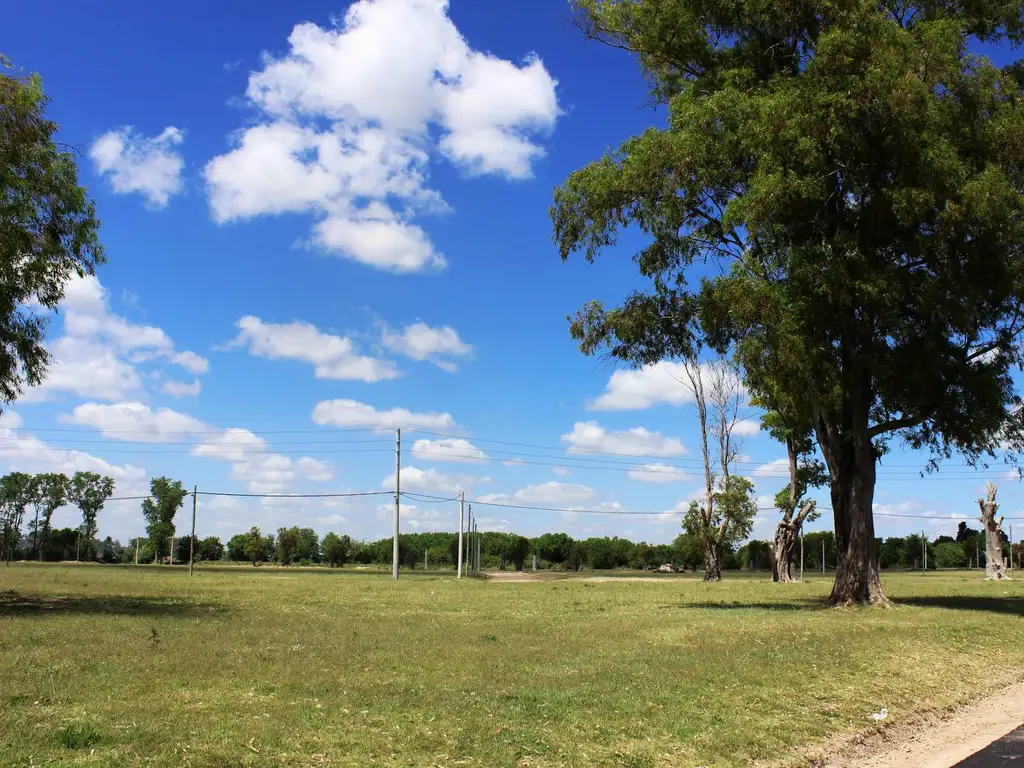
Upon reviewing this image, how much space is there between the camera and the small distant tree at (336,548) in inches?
5236

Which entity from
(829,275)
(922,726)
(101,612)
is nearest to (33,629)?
(101,612)

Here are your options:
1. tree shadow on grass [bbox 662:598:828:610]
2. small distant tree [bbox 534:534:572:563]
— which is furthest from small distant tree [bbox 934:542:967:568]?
tree shadow on grass [bbox 662:598:828:610]

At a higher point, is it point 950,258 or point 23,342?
point 950,258

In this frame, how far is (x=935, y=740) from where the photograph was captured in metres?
10.0

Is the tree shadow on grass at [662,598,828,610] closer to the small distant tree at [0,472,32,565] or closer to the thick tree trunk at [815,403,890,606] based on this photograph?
the thick tree trunk at [815,403,890,606]

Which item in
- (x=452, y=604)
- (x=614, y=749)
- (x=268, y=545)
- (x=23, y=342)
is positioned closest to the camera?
(x=614, y=749)

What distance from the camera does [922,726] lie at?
10680mm

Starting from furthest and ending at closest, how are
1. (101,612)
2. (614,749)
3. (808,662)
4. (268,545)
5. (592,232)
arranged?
(268,545), (592,232), (101,612), (808,662), (614,749)

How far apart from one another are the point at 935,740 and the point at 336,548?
130 metres

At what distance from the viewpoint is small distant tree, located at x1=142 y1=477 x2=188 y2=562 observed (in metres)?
118

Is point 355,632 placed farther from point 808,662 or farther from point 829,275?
point 829,275

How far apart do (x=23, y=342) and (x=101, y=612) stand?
7444 mm

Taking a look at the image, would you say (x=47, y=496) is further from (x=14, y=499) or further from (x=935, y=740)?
(x=935, y=740)

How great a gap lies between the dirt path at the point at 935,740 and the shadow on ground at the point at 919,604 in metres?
13.5
